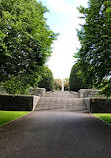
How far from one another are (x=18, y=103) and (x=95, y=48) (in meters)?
10.1

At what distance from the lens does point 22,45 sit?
25.0 feet

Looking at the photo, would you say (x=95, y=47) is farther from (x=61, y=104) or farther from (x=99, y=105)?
(x=61, y=104)

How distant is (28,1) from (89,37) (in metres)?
4.13

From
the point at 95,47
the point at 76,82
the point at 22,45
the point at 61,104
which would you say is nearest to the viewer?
the point at 22,45

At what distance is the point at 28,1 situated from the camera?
8.78 metres

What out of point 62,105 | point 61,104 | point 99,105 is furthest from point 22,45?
point 61,104

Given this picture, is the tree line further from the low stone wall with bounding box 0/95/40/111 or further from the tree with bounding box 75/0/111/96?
the low stone wall with bounding box 0/95/40/111

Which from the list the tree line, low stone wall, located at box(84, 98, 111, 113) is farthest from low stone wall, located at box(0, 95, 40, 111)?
the tree line

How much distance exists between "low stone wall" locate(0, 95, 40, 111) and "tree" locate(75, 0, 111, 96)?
7.42 m

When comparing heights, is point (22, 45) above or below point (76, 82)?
above

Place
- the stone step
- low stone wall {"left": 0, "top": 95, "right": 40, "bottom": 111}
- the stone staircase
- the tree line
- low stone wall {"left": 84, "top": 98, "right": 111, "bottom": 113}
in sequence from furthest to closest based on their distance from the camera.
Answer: the stone step → the stone staircase → low stone wall {"left": 0, "top": 95, "right": 40, "bottom": 111} → low stone wall {"left": 84, "top": 98, "right": 111, "bottom": 113} → the tree line

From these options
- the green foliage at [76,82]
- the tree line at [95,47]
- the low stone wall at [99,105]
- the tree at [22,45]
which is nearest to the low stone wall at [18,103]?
the low stone wall at [99,105]

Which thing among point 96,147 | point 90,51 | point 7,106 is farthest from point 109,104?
point 96,147

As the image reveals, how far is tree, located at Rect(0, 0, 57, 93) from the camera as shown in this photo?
743cm
